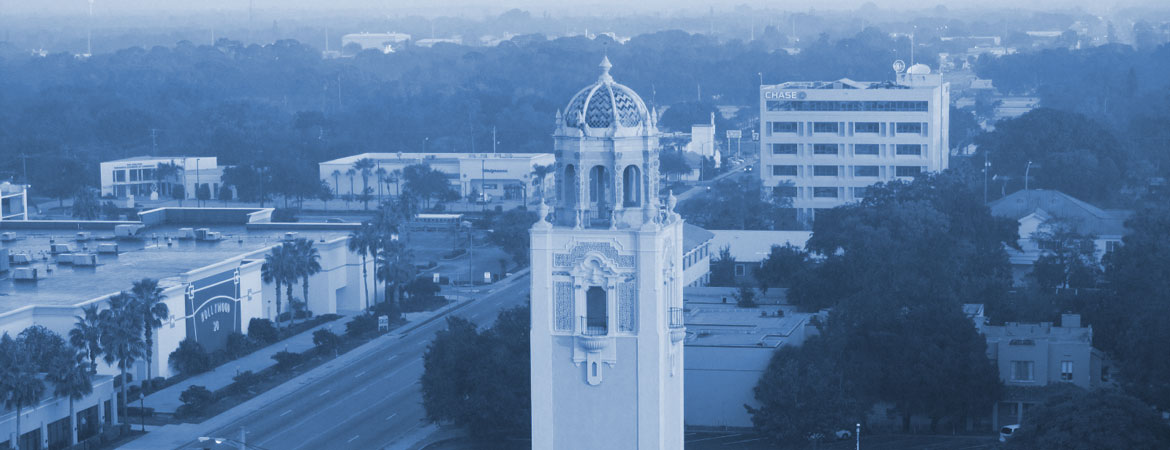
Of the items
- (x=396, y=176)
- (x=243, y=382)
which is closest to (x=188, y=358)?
(x=243, y=382)

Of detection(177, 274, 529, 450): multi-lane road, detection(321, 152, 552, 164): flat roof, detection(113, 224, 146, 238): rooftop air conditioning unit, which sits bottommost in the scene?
detection(177, 274, 529, 450): multi-lane road

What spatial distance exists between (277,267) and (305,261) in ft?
3.94

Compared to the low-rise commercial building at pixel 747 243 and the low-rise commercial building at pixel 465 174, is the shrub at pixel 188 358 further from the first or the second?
the low-rise commercial building at pixel 465 174

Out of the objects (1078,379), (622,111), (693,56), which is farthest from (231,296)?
(693,56)

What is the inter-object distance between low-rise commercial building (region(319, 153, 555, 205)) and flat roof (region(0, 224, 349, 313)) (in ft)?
99.0

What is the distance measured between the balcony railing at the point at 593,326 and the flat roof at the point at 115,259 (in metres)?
27.5

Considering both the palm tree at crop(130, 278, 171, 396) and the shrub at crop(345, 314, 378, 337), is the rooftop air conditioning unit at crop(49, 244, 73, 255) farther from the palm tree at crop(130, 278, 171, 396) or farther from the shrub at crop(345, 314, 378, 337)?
the palm tree at crop(130, 278, 171, 396)

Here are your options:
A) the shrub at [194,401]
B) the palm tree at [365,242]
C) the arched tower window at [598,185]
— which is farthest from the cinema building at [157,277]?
the arched tower window at [598,185]

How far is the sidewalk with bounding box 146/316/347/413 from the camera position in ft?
162

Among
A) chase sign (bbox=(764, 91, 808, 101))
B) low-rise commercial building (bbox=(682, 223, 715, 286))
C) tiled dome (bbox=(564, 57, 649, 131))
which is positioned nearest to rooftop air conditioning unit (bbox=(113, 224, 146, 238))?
low-rise commercial building (bbox=(682, 223, 715, 286))

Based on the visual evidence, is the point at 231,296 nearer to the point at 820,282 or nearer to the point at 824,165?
the point at 820,282

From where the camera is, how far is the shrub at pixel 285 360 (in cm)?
5369

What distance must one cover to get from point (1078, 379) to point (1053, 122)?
1814 inches

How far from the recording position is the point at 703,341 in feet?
152
